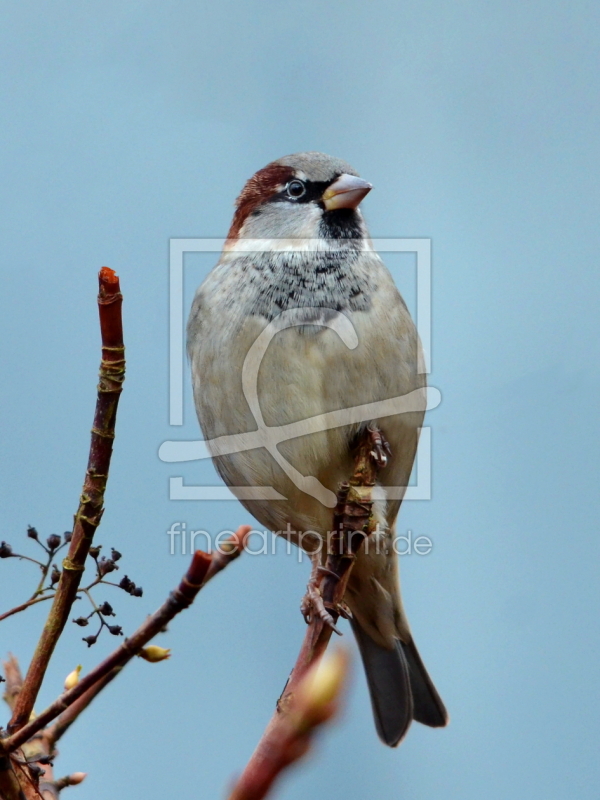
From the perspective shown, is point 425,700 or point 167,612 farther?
point 425,700

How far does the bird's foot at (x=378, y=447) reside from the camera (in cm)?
143

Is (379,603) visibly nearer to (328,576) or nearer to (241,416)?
(241,416)

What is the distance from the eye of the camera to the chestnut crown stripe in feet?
6.28

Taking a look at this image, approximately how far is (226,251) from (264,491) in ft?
1.74

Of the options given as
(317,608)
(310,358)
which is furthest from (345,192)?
(317,608)

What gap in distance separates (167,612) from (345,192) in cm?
138

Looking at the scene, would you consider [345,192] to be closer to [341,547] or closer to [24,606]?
[341,547]

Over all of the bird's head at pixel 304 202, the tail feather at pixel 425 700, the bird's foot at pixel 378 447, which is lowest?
the tail feather at pixel 425 700

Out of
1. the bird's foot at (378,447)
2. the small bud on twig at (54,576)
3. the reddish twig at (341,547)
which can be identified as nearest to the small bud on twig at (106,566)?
the small bud on twig at (54,576)

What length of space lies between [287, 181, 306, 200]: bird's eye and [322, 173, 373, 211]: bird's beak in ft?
0.20

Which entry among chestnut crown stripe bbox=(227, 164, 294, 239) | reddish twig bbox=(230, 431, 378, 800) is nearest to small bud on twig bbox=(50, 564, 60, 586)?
reddish twig bbox=(230, 431, 378, 800)

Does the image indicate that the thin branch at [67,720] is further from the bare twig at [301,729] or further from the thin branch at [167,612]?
the bare twig at [301,729]

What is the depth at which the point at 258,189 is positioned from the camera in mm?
1961

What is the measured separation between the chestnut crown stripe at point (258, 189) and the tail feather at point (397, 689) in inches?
38.6
